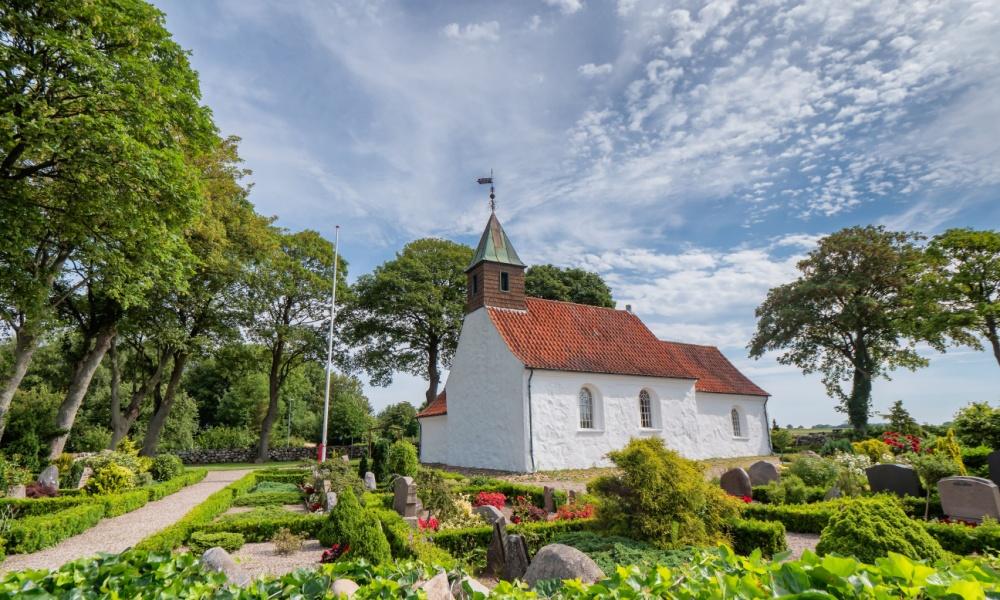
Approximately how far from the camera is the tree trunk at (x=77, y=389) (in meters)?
15.8

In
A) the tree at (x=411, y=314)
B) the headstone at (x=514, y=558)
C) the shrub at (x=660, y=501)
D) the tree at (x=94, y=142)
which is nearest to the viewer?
the headstone at (x=514, y=558)

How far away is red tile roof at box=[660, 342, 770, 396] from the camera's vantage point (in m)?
22.6

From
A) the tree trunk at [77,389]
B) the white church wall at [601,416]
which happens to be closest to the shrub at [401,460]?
the white church wall at [601,416]

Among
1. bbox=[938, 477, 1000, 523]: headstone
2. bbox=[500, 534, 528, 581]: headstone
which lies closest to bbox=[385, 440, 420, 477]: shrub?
bbox=[500, 534, 528, 581]: headstone

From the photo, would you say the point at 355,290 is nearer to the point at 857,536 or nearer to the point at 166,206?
the point at 166,206

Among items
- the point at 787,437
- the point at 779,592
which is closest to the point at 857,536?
the point at 779,592

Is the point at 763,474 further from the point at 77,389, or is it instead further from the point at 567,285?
the point at 567,285

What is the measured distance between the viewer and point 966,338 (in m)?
25.8

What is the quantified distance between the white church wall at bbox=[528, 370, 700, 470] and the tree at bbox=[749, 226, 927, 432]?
13.6 metres

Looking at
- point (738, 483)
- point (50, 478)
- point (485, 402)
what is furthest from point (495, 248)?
point (50, 478)

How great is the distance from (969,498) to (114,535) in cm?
1421

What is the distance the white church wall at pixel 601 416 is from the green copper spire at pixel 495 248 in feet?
18.1

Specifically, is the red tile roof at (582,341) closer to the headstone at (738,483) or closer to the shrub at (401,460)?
the shrub at (401,460)

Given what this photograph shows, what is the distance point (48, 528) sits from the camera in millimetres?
7828
